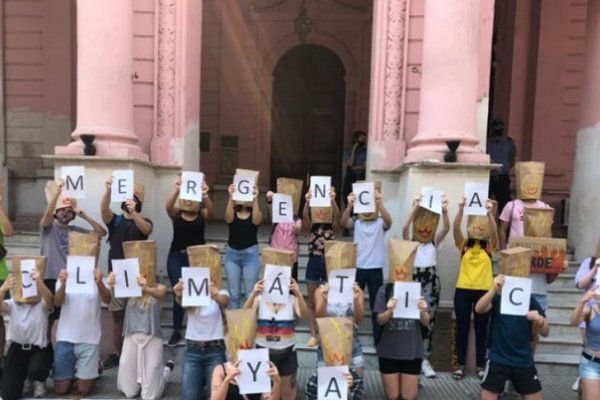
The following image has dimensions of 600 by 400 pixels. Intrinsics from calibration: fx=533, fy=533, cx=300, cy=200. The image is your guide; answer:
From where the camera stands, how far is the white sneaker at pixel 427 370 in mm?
5961

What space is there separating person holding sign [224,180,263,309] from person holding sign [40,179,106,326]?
56.8 inches

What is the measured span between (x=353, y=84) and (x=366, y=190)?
6.51 m

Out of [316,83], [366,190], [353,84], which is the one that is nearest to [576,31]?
[353,84]

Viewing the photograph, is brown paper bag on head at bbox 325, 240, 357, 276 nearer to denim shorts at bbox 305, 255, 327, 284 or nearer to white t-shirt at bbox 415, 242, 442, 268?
denim shorts at bbox 305, 255, 327, 284

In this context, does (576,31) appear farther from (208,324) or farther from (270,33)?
(208,324)

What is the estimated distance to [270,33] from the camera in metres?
11.9

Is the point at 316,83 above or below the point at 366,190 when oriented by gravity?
above

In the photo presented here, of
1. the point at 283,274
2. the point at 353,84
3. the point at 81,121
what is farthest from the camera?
the point at 353,84

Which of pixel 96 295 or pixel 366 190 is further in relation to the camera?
pixel 366 190

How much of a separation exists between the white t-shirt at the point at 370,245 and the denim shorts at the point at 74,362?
3.00 meters

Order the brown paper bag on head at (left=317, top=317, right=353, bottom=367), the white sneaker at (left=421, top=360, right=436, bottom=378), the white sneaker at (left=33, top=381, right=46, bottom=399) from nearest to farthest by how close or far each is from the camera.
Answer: the brown paper bag on head at (left=317, top=317, right=353, bottom=367) → the white sneaker at (left=33, top=381, right=46, bottom=399) → the white sneaker at (left=421, top=360, right=436, bottom=378)

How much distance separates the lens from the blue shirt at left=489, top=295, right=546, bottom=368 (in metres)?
Answer: 4.92

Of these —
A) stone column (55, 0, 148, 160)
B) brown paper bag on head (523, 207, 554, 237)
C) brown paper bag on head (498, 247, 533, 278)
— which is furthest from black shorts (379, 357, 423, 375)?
stone column (55, 0, 148, 160)


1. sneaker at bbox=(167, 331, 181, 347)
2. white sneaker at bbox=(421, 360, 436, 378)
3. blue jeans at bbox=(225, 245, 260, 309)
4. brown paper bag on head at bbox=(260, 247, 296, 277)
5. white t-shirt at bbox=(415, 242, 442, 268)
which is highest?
brown paper bag on head at bbox=(260, 247, 296, 277)
